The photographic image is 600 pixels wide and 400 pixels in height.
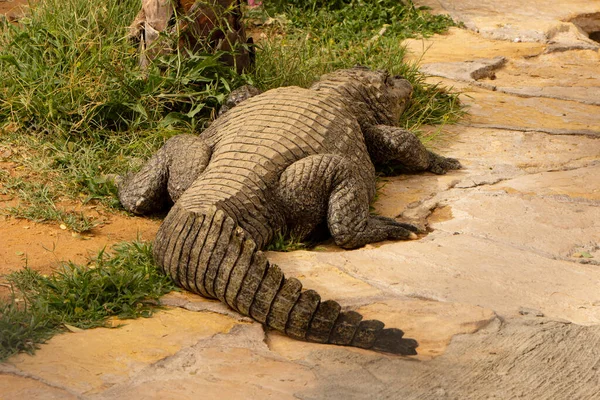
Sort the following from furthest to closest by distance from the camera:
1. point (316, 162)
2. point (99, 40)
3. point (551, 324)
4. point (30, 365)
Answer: point (99, 40) < point (316, 162) < point (551, 324) < point (30, 365)

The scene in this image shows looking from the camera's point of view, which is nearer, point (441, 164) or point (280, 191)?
point (280, 191)

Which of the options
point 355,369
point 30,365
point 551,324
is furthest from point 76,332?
point 551,324

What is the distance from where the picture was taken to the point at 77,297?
3.59m

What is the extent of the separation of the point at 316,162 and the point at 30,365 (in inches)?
83.4

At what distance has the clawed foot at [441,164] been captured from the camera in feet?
19.0

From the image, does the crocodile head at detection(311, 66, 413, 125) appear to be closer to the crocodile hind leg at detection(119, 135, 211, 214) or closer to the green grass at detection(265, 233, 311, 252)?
the crocodile hind leg at detection(119, 135, 211, 214)

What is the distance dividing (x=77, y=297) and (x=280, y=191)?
4.43ft

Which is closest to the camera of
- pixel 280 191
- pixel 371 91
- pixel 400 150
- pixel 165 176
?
pixel 280 191

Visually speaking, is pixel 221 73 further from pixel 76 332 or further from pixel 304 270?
pixel 76 332

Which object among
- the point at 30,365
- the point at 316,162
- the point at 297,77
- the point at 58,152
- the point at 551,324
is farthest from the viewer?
the point at 297,77

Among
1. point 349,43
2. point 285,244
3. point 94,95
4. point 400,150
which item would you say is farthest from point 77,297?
point 349,43

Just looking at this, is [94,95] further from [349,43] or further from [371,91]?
[349,43]

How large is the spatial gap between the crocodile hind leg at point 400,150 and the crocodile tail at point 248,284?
213 centimetres

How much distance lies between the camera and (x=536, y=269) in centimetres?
406
